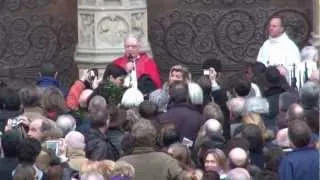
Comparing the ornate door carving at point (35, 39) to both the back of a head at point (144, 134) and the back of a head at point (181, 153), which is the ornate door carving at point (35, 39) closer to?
the back of a head at point (181, 153)

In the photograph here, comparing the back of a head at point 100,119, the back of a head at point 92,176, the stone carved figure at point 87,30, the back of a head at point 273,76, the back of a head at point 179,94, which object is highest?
the stone carved figure at point 87,30

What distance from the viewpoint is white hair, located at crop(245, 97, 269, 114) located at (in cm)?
1336

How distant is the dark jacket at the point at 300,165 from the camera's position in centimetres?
1106

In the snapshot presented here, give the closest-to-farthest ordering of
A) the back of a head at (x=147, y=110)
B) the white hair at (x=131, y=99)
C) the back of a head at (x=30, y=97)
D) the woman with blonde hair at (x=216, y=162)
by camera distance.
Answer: the woman with blonde hair at (x=216, y=162) → the back of a head at (x=147, y=110) → the back of a head at (x=30, y=97) → the white hair at (x=131, y=99)

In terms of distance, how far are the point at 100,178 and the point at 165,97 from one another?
3.85 metres

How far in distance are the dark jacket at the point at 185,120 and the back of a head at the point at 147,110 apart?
315 mm

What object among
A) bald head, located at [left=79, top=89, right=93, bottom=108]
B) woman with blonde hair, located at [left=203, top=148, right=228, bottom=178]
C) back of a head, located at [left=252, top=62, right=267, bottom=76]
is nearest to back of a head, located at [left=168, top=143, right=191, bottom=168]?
woman with blonde hair, located at [left=203, top=148, right=228, bottom=178]

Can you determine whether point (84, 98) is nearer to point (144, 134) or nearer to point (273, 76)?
A: point (273, 76)

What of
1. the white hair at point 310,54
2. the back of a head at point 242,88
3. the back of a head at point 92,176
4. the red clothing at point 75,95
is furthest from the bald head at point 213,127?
the white hair at point 310,54

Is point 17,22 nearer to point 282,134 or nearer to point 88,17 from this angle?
point 88,17

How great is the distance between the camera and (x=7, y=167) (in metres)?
11.4

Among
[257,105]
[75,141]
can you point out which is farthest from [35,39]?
[75,141]

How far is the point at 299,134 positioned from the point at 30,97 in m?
3.06

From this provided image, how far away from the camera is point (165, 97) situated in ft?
47.3
